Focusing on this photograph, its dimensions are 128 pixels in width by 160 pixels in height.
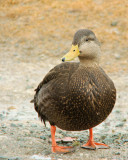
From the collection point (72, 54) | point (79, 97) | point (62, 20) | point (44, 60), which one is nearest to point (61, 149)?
point (79, 97)

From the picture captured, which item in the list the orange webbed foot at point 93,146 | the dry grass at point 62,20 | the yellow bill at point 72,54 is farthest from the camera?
the dry grass at point 62,20

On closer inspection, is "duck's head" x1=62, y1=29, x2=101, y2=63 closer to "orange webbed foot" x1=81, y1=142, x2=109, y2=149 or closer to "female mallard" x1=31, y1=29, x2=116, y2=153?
"female mallard" x1=31, y1=29, x2=116, y2=153

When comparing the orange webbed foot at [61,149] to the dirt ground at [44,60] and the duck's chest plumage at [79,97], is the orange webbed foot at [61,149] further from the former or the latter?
the duck's chest plumage at [79,97]

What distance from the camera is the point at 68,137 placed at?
5.06m

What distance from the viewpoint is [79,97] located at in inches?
156

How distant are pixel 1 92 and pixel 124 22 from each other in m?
5.55

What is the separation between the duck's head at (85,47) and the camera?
13.1ft

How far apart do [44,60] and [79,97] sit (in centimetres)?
602

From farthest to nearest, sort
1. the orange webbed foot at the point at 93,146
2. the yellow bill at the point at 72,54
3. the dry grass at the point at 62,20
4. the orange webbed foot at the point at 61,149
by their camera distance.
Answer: the dry grass at the point at 62,20
the orange webbed foot at the point at 93,146
the orange webbed foot at the point at 61,149
the yellow bill at the point at 72,54

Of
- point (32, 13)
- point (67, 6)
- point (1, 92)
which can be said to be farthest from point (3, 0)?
point (1, 92)

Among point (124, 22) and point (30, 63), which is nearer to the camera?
point (30, 63)

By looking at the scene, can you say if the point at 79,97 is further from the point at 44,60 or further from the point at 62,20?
the point at 62,20

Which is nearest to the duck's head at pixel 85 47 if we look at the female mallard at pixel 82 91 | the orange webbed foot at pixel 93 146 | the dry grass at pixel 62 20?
the female mallard at pixel 82 91

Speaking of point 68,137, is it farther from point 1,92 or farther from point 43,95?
point 1,92
